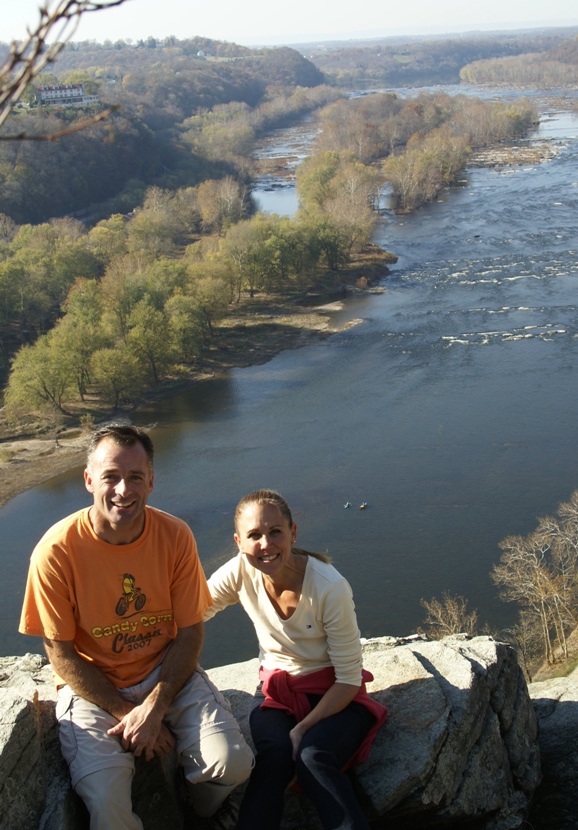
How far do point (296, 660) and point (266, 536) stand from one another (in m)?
0.58

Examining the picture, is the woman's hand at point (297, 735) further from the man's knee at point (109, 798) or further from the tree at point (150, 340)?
the tree at point (150, 340)

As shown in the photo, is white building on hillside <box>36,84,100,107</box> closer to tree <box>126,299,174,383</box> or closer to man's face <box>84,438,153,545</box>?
tree <box>126,299,174,383</box>

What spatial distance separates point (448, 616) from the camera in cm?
1375

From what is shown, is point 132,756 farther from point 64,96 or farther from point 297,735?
point 64,96

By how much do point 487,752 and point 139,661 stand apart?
64.0 inches

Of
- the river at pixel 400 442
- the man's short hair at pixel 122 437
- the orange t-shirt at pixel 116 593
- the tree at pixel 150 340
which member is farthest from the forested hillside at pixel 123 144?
the orange t-shirt at pixel 116 593

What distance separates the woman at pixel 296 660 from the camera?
3.18 meters

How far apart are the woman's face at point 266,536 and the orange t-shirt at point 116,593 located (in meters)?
0.25

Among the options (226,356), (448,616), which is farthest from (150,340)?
(448,616)

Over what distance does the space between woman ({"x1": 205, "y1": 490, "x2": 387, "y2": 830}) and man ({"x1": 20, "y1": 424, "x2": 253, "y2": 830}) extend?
16cm

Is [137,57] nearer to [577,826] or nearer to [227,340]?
[227,340]

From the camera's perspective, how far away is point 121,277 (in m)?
30.0

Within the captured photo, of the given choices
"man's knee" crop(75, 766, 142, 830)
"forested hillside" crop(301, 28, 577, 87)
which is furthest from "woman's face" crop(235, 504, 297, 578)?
"forested hillside" crop(301, 28, 577, 87)

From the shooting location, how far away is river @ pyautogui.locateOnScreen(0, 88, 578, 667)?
15883 mm
